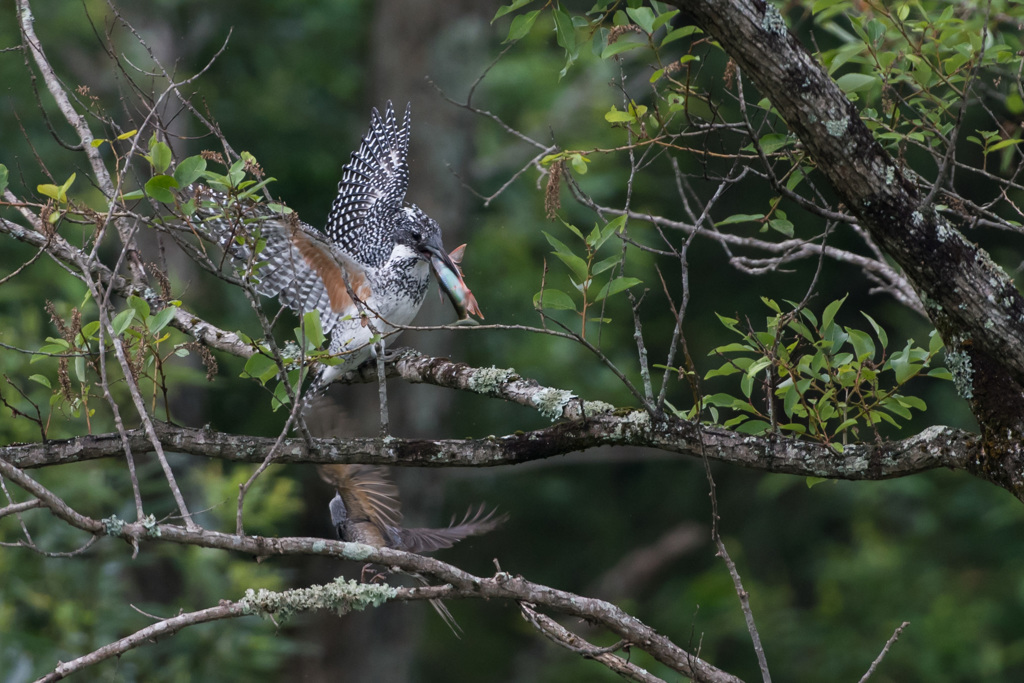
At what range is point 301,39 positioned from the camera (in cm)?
884

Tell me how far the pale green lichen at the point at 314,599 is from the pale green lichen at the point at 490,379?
905 mm

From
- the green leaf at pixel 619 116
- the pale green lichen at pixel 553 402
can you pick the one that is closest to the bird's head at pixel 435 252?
the pale green lichen at pixel 553 402

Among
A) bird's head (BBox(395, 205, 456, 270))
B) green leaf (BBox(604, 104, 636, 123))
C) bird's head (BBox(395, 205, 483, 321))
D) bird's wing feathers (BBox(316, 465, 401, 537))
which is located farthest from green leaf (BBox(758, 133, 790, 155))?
bird's head (BBox(395, 205, 456, 270))

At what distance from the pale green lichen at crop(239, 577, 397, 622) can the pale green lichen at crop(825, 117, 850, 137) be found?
129cm

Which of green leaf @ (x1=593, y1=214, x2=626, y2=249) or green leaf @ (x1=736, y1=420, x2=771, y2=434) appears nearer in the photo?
green leaf @ (x1=593, y1=214, x2=626, y2=249)

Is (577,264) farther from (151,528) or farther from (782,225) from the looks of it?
(151,528)

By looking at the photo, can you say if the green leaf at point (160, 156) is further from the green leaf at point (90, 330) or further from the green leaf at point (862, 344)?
the green leaf at point (862, 344)

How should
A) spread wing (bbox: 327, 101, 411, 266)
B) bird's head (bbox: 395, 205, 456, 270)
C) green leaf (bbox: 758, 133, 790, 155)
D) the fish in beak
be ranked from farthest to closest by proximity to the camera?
spread wing (bbox: 327, 101, 411, 266) < bird's head (bbox: 395, 205, 456, 270) < the fish in beak < green leaf (bbox: 758, 133, 790, 155)

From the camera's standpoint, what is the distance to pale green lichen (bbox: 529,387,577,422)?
8.82 feet

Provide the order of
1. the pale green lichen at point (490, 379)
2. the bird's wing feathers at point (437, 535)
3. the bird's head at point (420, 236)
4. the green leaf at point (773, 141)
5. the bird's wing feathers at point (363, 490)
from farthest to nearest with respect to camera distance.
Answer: the bird's head at point (420, 236) < the pale green lichen at point (490, 379) < the bird's wing feathers at point (363, 490) < the bird's wing feathers at point (437, 535) < the green leaf at point (773, 141)

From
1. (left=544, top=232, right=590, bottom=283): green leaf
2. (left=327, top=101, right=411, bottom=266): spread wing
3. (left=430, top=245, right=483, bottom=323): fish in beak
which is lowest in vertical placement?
(left=544, top=232, right=590, bottom=283): green leaf

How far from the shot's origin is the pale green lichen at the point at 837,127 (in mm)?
1887

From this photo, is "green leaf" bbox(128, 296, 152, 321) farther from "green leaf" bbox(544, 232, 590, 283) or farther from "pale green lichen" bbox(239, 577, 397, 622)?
"green leaf" bbox(544, 232, 590, 283)

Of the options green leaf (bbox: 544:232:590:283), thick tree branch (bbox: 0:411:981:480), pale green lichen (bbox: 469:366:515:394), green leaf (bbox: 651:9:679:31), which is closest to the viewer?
green leaf (bbox: 544:232:590:283)
